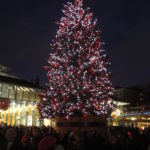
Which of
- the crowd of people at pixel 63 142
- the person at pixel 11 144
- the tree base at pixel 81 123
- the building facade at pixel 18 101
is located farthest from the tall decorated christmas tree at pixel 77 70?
the person at pixel 11 144

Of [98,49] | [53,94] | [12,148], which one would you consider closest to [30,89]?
[53,94]

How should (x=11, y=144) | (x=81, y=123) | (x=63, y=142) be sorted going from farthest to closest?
(x=81, y=123)
(x=63, y=142)
(x=11, y=144)

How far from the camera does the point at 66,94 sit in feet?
59.5

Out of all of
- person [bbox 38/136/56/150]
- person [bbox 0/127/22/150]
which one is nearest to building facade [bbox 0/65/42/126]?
person [bbox 0/127/22/150]

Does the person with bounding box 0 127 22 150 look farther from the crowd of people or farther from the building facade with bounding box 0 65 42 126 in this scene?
the building facade with bounding box 0 65 42 126

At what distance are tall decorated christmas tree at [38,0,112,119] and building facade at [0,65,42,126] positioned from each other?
36.2 feet

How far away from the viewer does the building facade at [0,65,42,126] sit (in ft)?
95.8

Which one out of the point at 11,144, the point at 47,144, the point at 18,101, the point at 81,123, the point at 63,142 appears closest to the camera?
the point at 47,144

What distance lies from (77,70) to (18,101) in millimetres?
14366

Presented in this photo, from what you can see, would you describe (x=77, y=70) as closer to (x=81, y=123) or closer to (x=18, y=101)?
(x=81, y=123)

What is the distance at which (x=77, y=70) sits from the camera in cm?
1844

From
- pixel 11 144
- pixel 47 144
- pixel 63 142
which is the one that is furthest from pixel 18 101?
pixel 47 144

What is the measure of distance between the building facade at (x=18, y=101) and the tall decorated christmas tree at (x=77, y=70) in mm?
11034

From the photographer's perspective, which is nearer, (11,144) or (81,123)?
(11,144)
